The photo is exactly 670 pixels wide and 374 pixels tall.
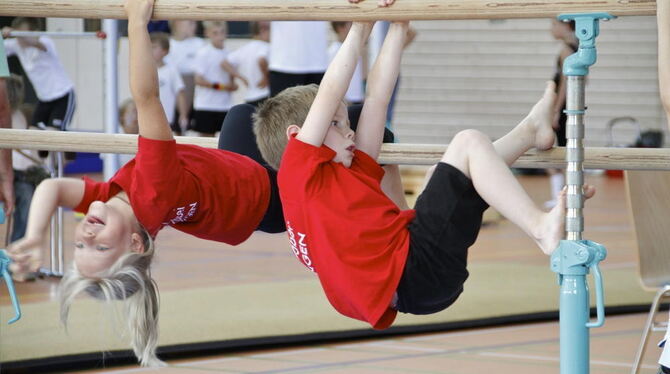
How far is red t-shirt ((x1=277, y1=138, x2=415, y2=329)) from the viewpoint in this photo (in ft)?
9.79

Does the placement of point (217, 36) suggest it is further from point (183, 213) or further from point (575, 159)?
point (575, 159)

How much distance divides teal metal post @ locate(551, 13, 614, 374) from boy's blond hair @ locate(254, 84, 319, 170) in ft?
2.75

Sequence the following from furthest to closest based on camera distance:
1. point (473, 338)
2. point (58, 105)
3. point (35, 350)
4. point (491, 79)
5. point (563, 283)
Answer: point (491, 79)
point (58, 105)
point (473, 338)
point (35, 350)
point (563, 283)

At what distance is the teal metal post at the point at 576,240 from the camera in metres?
2.68

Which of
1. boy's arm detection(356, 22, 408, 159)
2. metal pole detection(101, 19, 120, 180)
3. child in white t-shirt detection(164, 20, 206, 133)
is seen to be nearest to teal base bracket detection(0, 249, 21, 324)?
boy's arm detection(356, 22, 408, 159)

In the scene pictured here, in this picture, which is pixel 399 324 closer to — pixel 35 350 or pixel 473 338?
pixel 473 338

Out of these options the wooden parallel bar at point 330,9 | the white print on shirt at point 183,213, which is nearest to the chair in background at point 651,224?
the wooden parallel bar at point 330,9

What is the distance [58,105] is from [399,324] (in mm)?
3551

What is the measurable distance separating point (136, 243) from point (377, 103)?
808mm

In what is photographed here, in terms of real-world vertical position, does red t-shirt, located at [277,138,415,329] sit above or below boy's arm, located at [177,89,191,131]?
below

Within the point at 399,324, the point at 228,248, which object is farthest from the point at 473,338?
the point at 228,248

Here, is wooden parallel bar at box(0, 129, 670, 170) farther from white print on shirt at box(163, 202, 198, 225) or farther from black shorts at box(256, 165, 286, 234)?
white print on shirt at box(163, 202, 198, 225)

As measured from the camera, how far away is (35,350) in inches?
185

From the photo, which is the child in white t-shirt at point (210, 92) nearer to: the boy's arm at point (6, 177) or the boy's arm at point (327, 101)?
the boy's arm at point (6, 177)
